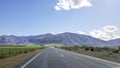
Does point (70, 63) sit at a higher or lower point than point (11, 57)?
lower

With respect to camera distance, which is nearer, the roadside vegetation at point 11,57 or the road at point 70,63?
the road at point 70,63

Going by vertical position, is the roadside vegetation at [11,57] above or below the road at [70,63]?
above

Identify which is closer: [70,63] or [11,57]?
[70,63]

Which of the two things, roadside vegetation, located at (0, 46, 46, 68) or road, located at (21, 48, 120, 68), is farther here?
roadside vegetation, located at (0, 46, 46, 68)

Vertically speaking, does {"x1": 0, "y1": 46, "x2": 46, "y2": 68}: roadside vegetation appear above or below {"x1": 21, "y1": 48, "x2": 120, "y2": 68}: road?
above
